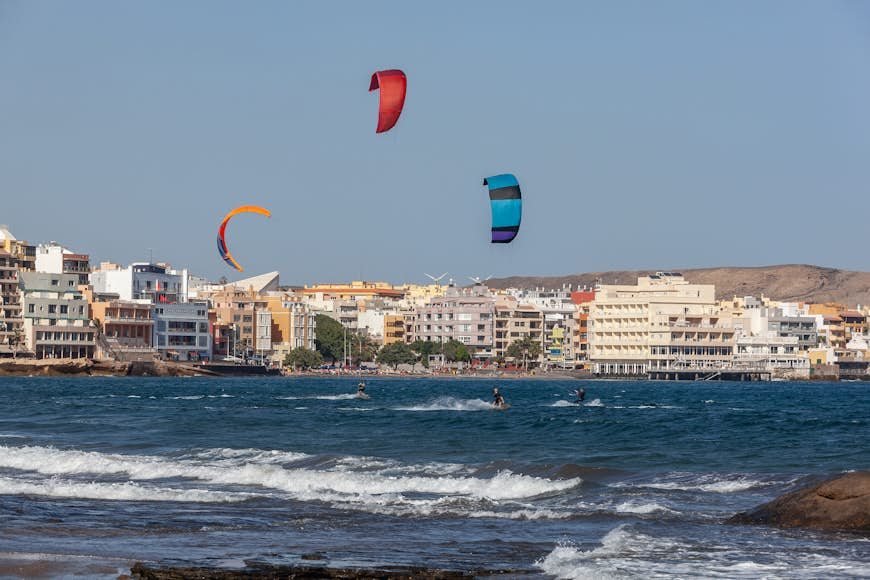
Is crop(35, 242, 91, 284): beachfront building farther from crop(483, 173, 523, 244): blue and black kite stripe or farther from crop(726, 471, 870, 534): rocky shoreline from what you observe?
crop(726, 471, 870, 534): rocky shoreline

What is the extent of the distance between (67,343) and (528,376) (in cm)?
Answer: 5004

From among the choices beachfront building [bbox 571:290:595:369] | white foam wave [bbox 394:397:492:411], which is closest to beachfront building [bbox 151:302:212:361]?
beachfront building [bbox 571:290:595:369]

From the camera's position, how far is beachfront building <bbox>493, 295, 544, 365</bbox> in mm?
174750

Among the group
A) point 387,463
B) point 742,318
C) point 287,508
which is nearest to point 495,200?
point 387,463

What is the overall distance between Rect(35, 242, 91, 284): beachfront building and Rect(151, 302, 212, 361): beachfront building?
26.8 ft

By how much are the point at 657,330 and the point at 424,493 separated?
440ft

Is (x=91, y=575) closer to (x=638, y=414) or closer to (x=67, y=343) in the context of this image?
(x=638, y=414)

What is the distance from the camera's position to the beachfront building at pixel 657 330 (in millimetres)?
155500

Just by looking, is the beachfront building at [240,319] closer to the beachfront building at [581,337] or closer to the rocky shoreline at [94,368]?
the rocky shoreline at [94,368]

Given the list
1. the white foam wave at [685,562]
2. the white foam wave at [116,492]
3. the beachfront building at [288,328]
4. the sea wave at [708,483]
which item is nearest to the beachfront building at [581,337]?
the beachfront building at [288,328]

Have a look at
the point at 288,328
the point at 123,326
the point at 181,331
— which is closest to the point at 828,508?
the point at 123,326

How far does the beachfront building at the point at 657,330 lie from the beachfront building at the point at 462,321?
14516mm

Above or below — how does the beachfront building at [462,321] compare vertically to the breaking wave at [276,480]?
above

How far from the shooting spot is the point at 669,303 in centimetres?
15738
